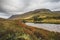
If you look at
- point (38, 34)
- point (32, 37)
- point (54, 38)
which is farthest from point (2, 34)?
point (54, 38)

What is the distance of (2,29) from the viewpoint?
14.3 m

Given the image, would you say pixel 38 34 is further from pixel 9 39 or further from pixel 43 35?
pixel 9 39

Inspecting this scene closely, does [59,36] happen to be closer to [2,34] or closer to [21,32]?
[21,32]

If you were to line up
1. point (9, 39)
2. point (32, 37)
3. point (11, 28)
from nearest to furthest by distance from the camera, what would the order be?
point (9, 39)
point (32, 37)
point (11, 28)

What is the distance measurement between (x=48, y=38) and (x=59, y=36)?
1251 mm

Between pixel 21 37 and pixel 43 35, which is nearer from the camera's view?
pixel 21 37

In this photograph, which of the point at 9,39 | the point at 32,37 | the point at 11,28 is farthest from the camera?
the point at 11,28

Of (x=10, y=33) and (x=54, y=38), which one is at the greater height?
(x=10, y=33)

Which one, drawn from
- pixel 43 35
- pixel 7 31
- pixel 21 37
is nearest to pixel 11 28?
pixel 7 31

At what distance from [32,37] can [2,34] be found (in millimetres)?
2683

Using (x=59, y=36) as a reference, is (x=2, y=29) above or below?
above

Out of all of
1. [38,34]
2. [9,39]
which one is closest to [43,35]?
[38,34]

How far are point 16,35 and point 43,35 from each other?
3.02m

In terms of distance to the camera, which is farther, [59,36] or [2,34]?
[59,36]
